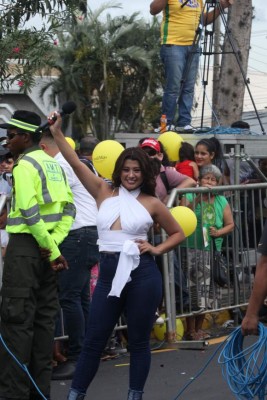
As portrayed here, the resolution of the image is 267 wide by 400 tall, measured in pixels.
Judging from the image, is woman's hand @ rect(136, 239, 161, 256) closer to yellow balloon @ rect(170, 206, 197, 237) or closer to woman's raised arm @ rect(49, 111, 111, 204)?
woman's raised arm @ rect(49, 111, 111, 204)

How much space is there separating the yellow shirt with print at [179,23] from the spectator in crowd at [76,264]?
392 centimetres

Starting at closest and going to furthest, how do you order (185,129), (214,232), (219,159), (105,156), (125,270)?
(125,270) → (105,156) → (214,232) → (219,159) → (185,129)

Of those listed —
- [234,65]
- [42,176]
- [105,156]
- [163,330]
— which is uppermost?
[234,65]

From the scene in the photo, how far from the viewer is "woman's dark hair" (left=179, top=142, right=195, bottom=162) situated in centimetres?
1037

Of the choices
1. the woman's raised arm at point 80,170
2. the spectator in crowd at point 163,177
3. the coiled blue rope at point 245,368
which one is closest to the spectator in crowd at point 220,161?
the spectator in crowd at point 163,177

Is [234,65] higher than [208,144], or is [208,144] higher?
[234,65]

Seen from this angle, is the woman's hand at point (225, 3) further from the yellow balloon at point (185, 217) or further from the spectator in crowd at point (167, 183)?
the yellow balloon at point (185, 217)

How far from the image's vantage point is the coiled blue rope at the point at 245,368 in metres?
5.52

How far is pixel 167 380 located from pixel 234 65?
923cm

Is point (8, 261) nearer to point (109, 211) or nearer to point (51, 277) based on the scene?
point (51, 277)

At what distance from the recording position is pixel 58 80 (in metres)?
33.6

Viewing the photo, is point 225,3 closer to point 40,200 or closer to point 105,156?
point 105,156

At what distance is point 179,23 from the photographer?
463 inches

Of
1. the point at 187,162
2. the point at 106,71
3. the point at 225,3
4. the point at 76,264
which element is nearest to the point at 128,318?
the point at 76,264
